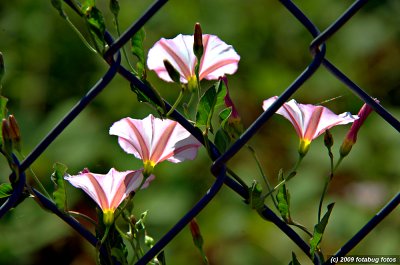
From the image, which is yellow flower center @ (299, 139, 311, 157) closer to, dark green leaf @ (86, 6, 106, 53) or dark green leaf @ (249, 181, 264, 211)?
dark green leaf @ (249, 181, 264, 211)

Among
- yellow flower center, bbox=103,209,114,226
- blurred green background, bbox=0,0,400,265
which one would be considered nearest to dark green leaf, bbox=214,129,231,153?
yellow flower center, bbox=103,209,114,226

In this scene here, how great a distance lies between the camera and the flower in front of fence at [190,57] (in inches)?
31.3

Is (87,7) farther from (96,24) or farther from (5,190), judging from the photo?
(5,190)

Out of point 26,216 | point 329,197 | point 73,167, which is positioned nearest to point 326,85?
point 329,197

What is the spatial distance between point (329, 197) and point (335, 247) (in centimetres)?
13

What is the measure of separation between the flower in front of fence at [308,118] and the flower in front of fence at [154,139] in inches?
3.5

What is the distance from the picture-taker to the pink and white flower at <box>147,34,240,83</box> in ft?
2.61

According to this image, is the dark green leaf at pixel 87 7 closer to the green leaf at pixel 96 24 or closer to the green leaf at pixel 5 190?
the green leaf at pixel 96 24

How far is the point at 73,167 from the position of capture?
64.9 inches

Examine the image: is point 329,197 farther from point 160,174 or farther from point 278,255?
point 160,174

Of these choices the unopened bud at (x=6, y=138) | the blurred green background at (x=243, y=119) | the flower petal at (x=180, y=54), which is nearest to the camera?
the unopened bud at (x=6, y=138)

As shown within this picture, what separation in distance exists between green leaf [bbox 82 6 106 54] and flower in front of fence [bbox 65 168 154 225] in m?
0.13

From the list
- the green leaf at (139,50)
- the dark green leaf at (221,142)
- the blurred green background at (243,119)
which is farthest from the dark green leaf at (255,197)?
the blurred green background at (243,119)

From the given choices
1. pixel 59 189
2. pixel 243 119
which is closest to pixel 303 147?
pixel 59 189
